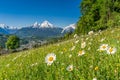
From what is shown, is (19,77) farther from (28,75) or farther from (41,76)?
(41,76)

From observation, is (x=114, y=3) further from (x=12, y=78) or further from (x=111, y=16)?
(x=12, y=78)

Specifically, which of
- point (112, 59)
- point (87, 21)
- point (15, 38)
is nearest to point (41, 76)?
point (112, 59)

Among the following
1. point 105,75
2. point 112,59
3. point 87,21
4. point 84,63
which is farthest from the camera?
point 87,21

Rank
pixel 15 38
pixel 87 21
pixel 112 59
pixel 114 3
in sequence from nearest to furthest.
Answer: pixel 112 59
pixel 114 3
pixel 87 21
pixel 15 38

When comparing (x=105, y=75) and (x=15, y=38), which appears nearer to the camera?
(x=105, y=75)

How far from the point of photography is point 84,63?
21.3ft

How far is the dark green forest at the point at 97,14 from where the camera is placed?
2297 inches

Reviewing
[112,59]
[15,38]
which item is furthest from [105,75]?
[15,38]

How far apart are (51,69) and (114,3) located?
174 feet

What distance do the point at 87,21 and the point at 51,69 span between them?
5890 centimetres

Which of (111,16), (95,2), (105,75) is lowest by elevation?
(105,75)

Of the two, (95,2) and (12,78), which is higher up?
(95,2)

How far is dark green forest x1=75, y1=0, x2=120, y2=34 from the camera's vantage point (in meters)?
58.3

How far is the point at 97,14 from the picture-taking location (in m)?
65.5
